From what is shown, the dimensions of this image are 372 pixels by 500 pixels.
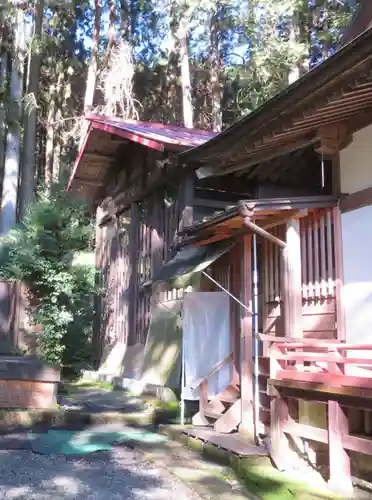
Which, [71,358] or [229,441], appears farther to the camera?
[71,358]

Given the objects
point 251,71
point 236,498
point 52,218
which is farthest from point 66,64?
point 236,498

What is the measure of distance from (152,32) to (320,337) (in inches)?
786

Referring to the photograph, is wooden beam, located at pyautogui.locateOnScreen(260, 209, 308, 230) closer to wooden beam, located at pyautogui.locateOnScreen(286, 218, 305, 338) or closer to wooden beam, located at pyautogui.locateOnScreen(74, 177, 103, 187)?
wooden beam, located at pyautogui.locateOnScreen(286, 218, 305, 338)

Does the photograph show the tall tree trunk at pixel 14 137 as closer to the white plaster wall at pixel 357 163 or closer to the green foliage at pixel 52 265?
the green foliage at pixel 52 265

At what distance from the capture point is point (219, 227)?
7.40m

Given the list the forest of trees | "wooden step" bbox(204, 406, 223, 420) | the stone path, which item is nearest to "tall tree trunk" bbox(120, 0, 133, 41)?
the forest of trees

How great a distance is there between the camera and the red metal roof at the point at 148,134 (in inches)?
378

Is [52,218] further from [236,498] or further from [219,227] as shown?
[236,498]

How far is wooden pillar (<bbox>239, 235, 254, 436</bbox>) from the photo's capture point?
7.18 m

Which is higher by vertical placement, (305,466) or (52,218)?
(52,218)

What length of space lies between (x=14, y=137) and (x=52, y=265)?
9.89 metres

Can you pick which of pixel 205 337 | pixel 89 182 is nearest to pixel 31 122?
pixel 89 182

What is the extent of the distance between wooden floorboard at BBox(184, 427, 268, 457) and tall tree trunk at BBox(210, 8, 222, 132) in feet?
52.3

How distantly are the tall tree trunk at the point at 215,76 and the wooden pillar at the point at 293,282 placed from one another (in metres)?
15.6
